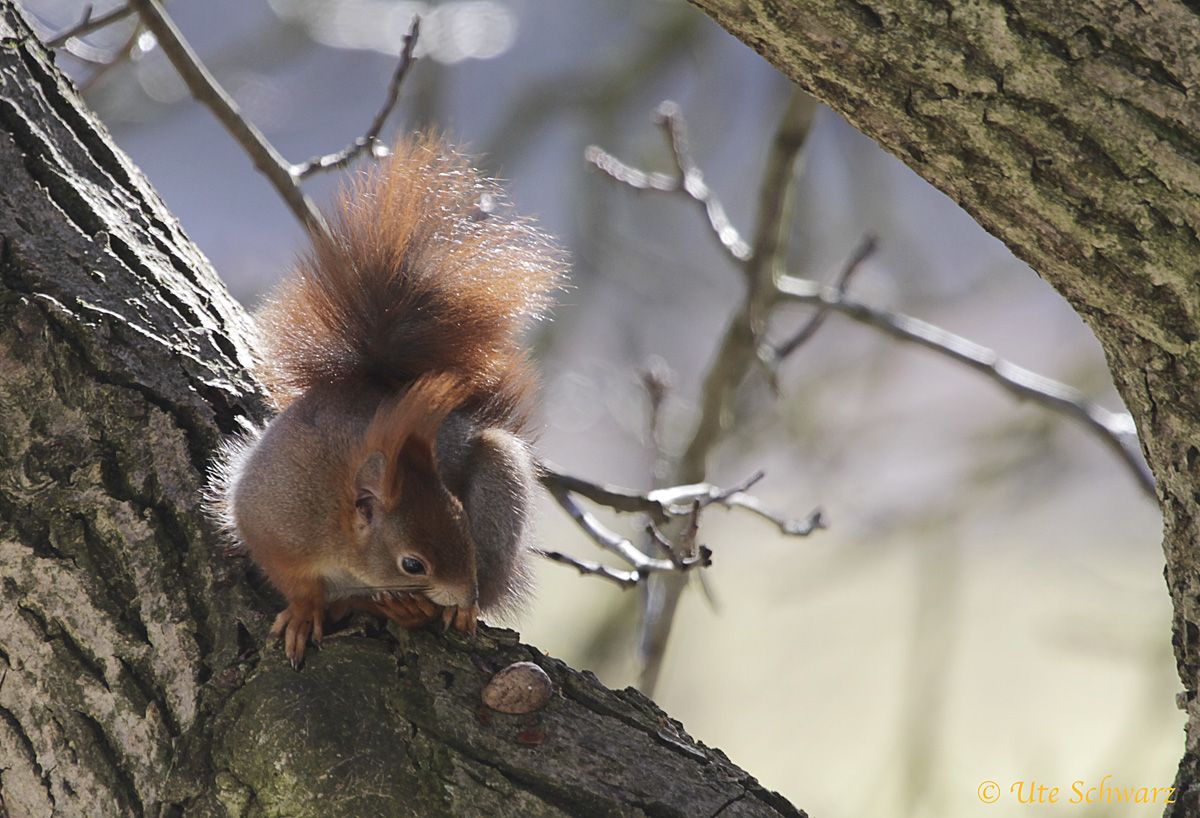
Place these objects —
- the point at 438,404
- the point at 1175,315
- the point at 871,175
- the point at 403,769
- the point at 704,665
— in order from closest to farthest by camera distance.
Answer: the point at 1175,315
the point at 403,769
the point at 438,404
the point at 871,175
the point at 704,665

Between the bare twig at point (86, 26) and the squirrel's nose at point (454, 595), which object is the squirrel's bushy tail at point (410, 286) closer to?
the squirrel's nose at point (454, 595)

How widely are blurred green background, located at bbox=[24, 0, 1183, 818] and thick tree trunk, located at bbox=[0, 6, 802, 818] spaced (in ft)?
6.86

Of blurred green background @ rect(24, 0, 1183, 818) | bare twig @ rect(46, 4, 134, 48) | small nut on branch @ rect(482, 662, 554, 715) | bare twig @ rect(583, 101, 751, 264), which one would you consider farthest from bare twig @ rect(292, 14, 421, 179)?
blurred green background @ rect(24, 0, 1183, 818)

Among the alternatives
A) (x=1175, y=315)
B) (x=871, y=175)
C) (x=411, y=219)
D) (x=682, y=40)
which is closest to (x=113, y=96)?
(x=682, y=40)

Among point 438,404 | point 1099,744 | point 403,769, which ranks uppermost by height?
point 1099,744

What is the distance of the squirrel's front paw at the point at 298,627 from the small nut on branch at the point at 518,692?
208 mm

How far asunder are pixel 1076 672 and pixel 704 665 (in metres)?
1.53

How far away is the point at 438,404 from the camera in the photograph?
160 cm

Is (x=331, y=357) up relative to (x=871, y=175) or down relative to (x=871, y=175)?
down

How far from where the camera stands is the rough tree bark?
1.01 m

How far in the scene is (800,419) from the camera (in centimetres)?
410

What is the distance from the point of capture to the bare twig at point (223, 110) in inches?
82.0

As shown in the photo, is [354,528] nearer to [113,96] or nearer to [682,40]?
[682,40]

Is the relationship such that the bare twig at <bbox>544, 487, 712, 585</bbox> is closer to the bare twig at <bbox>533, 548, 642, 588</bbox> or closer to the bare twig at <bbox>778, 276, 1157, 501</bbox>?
the bare twig at <bbox>533, 548, 642, 588</bbox>
